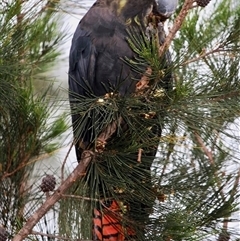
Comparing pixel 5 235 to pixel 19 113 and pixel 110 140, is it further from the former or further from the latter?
pixel 19 113

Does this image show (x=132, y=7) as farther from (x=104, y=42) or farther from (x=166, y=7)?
(x=166, y=7)

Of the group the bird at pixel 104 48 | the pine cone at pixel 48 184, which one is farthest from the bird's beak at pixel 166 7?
the pine cone at pixel 48 184

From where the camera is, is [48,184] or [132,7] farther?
[132,7]

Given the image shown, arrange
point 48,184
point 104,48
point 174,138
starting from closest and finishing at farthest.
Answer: point 174,138 → point 48,184 → point 104,48

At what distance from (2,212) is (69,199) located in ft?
1.11

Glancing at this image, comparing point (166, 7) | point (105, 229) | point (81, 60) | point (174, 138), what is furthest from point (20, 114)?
point (174, 138)

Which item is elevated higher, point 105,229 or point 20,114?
point 20,114

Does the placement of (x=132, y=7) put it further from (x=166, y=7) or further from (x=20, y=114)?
(x=20, y=114)

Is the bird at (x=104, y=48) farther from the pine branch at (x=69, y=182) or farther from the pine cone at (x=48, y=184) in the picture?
the pine branch at (x=69, y=182)

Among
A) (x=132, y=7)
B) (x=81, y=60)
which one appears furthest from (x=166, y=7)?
(x=81, y=60)

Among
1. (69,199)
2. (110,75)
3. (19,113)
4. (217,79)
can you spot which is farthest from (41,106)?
(217,79)

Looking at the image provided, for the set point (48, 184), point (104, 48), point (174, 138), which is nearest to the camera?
point (174, 138)

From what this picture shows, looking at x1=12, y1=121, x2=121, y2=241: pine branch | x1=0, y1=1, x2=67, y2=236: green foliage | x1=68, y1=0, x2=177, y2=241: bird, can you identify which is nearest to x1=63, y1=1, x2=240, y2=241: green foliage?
x1=12, y1=121, x2=121, y2=241: pine branch

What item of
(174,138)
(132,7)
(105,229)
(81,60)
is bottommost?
(105,229)
